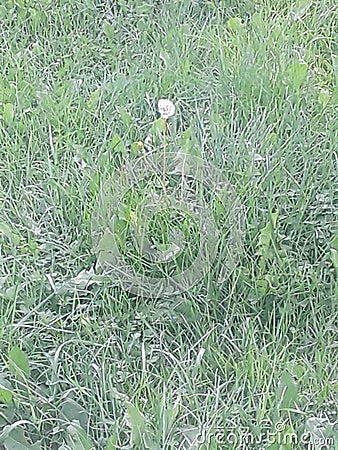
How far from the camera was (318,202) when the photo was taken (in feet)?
6.82

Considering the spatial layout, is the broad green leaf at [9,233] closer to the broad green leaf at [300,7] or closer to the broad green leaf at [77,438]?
the broad green leaf at [77,438]

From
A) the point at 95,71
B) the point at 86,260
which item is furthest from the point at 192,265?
the point at 95,71

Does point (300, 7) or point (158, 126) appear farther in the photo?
point (300, 7)

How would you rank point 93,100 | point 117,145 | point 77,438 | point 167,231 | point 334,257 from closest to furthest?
point 77,438 < point 334,257 < point 167,231 < point 117,145 < point 93,100

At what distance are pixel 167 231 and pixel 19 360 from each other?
0.51m

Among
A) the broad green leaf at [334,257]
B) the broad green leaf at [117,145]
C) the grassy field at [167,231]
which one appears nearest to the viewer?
the grassy field at [167,231]

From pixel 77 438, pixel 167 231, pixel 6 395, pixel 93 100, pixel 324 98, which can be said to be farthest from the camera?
pixel 93 100

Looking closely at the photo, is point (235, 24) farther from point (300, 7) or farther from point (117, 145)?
point (117, 145)

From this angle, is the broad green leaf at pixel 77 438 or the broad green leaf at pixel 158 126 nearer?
the broad green leaf at pixel 77 438

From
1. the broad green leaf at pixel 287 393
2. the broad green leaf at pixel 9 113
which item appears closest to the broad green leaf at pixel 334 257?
the broad green leaf at pixel 287 393

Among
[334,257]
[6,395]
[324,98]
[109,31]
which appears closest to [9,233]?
[6,395]

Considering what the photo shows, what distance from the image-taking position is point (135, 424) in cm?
149

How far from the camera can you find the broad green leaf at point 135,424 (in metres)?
1.48

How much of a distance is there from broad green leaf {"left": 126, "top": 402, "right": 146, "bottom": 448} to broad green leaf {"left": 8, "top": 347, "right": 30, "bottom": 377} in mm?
268
